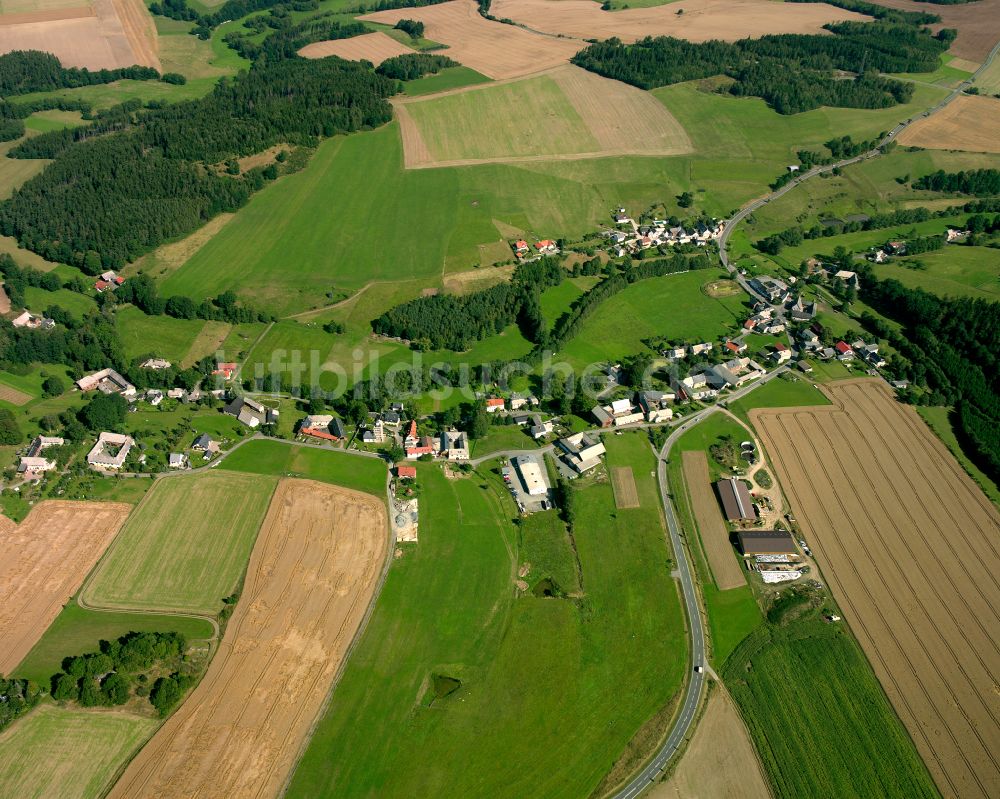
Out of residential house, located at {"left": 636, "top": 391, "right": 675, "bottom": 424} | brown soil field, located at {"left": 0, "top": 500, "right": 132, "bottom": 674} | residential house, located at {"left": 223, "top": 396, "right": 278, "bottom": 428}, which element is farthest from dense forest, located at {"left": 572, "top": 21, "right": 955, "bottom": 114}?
brown soil field, located at {"left": 0, "top": 500, "right": 132, "bottom": 674}

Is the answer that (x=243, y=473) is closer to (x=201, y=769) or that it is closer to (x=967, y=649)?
(x=201, y=769)

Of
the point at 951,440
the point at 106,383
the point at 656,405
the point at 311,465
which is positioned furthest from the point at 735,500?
the point at 106,383

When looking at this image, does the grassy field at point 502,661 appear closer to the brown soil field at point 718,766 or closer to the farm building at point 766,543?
the brown soil field at point 718,766

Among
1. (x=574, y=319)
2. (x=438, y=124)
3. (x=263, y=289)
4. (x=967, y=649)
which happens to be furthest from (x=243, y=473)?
(x=438, y=124)

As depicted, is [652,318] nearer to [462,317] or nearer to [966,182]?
[462,317]

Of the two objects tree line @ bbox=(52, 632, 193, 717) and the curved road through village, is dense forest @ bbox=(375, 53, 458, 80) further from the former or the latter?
tree line @ bbox=(52, 632, 193, 717)
